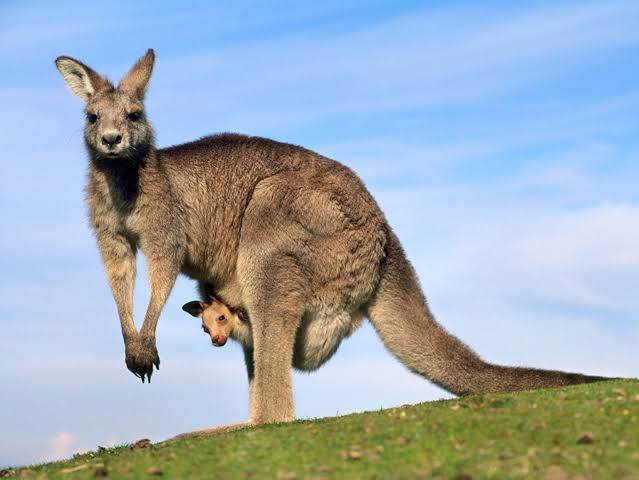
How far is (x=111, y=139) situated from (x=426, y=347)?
4.50 meters

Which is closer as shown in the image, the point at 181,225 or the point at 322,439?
the point at 322,439

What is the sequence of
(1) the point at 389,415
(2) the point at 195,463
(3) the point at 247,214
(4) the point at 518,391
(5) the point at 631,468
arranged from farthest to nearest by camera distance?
(3) the point at 247,214, (4) the point at 518,391, (1) the point at 389,415, (2) the point at 195,463, (5) the point at 631,468

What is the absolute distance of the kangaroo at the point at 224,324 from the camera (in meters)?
11.7

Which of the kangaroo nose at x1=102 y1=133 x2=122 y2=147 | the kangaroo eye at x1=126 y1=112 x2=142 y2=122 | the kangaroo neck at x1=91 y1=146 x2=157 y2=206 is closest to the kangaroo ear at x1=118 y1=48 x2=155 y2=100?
the kangaroo eye at x1=126 y1=112 x2=142 y2=122

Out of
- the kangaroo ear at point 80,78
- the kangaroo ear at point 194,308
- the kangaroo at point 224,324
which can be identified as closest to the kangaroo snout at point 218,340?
the kangaroo at point 224,324

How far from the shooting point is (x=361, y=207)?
1141 cm

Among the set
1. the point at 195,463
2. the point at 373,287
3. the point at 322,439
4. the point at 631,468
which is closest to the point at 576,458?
the point at 631,468

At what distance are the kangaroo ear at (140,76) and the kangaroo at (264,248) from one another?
0.02m

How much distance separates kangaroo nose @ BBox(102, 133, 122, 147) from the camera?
1113 cm

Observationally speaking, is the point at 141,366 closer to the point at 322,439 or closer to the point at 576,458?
the point at 322,439

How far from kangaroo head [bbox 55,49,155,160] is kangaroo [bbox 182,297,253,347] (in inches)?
85.8

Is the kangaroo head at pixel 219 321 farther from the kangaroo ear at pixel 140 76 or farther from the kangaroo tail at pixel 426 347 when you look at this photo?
the kangaroo ear at pixel 140 76

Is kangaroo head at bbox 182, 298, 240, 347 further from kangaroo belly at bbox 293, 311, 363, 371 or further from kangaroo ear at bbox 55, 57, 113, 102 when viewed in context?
kangaroo ear at bbox 55, 57, 113, 102

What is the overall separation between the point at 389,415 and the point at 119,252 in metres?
4.24
